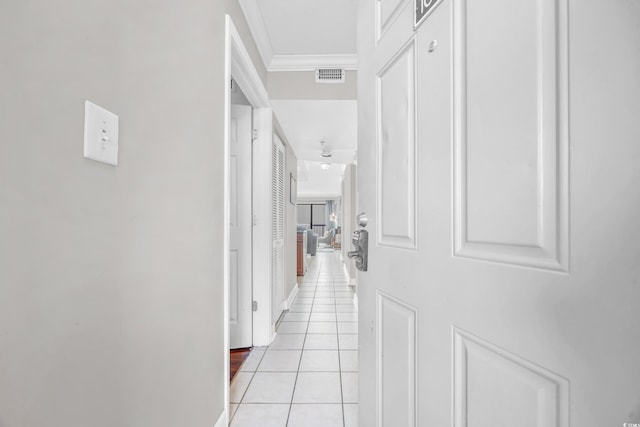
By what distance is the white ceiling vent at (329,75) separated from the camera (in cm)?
275

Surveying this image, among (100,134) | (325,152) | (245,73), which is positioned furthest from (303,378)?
(325,152)

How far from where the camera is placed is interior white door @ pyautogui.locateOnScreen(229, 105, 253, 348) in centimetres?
269

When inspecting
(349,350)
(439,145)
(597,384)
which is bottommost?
(349,350)

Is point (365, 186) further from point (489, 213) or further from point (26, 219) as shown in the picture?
point (26, 219)

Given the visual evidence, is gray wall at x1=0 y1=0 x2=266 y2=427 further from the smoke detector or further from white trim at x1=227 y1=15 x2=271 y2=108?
the smoke detector

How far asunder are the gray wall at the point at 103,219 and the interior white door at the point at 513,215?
698mm

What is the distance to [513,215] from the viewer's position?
506 mm

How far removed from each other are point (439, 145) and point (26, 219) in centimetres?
80

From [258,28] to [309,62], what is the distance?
1.99ft

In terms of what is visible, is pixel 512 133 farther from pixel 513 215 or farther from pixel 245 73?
pixel 245 73

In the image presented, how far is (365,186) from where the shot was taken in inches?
42.4

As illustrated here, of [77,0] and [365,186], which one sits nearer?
[77,0]

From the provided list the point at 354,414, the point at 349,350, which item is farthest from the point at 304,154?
the point at 354,414

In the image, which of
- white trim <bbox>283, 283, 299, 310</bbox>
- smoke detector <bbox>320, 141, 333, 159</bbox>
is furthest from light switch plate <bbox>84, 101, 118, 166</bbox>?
smoke detector <bbox>320, 141, 333, 159</bbox>
